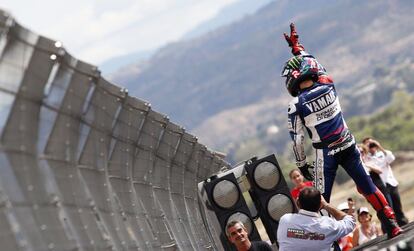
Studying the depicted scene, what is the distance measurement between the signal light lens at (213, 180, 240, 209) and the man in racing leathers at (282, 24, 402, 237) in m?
1.60

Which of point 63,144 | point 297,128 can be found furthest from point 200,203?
point 63,144

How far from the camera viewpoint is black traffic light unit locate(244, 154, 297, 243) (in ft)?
38.2

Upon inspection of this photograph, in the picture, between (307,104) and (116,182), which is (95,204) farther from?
(307,104)

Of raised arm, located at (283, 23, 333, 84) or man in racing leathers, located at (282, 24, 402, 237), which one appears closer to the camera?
man in racing leathers, located at (282, 24, 402, 237)

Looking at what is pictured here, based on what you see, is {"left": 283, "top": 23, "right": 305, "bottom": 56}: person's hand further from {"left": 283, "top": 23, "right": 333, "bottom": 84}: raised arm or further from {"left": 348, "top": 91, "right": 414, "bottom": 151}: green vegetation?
{"left": 348, "top": 91, "right": 414, "bottom": 151}: green vegetation

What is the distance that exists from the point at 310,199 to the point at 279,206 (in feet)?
11.6

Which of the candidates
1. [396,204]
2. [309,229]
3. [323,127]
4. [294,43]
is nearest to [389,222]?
[323,127]

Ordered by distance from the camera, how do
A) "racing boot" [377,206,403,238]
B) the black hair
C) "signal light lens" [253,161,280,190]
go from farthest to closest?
"signal light lens" [253,161,280,190] → "racing boot" [377,206,403,238] → the black hair

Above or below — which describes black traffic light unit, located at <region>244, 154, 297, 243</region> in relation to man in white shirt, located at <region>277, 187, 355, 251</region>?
above

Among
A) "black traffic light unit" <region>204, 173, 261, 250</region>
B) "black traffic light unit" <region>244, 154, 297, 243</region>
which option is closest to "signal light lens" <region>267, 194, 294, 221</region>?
"black traffic light unit" <region>244, 154, 297, 243</region>

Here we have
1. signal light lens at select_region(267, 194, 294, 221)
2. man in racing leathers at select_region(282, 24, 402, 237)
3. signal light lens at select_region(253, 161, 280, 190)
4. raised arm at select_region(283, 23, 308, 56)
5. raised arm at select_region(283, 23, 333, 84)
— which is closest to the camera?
man in racing leathers at select_region(282, 24, 402, 237)

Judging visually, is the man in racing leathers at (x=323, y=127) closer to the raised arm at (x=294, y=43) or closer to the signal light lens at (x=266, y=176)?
the raised arm at (x=294, y=43)

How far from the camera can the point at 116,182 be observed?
8492mm

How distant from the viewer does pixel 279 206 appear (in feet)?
38.3
